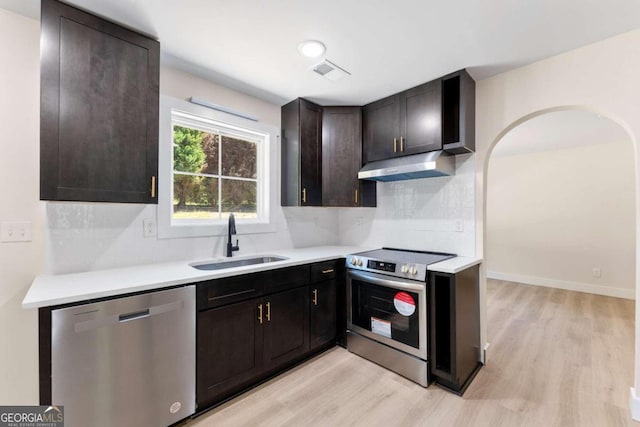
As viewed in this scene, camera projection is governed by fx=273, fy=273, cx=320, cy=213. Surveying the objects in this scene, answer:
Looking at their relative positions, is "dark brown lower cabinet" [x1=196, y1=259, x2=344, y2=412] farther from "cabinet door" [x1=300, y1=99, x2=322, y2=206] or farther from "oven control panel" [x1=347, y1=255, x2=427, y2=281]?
"cabinet door" [x1=300, y1=99, x2=322, y2=206]

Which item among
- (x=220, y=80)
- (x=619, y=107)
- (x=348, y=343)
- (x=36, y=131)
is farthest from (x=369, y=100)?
(x=36, y=131)

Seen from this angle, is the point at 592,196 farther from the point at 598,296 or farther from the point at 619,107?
the point at 619,107

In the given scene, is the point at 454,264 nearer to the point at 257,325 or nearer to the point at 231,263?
the point at 257,325

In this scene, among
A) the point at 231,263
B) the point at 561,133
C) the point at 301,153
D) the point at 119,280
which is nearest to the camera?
the point at 119,280

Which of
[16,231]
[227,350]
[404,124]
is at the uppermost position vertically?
[404,124]

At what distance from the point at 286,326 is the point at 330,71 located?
2072 mm

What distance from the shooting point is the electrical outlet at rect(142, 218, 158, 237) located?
204 cm

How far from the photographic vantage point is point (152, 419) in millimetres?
1525

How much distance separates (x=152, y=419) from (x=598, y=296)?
588 cm

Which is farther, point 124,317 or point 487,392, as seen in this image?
point 487,392

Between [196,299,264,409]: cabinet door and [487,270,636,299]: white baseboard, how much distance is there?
16.8 ft

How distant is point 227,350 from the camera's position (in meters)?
1.82

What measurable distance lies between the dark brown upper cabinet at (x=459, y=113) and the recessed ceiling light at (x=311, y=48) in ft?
3.59

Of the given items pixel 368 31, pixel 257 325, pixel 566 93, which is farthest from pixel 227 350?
pixel 566 93
